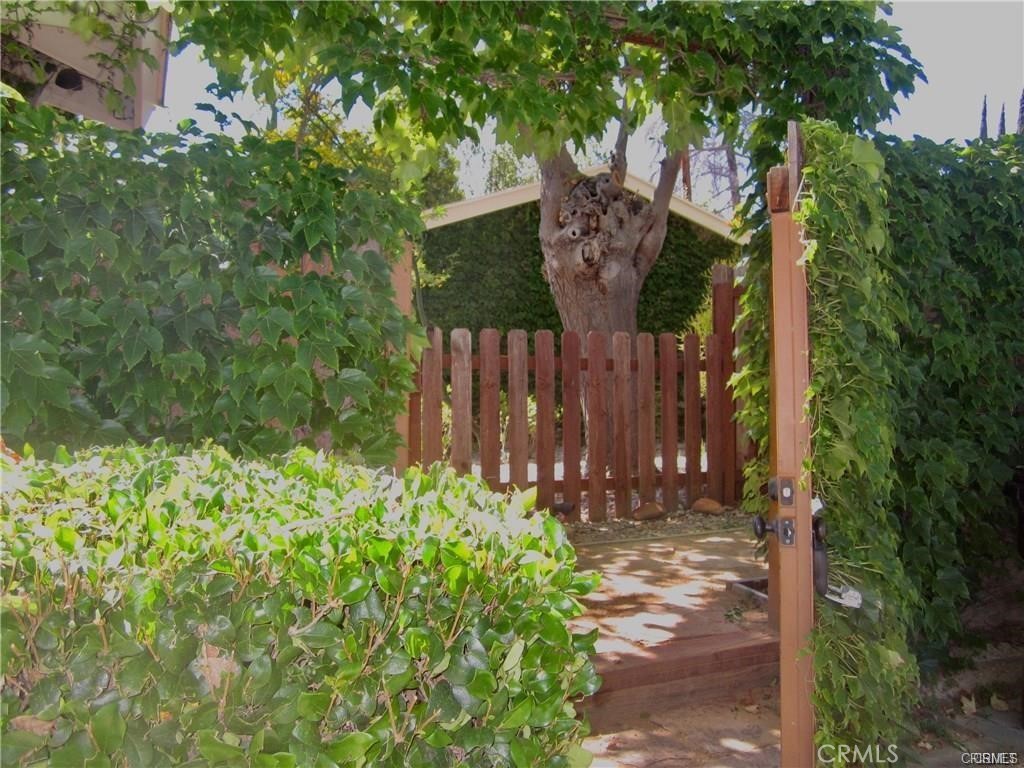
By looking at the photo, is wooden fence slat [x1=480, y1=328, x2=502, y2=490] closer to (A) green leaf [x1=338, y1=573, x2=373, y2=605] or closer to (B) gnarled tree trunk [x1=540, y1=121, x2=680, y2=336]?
(B) gnarled tree trunk [x1=540, y1=121, x2=680, y2=336]

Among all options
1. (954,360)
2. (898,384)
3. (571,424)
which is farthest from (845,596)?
(571,424)

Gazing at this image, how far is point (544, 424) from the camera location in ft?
23.5

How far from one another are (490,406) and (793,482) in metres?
4.39

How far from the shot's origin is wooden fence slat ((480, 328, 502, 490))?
682 cm

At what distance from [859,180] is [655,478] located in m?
5.10

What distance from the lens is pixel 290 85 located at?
20.6ft

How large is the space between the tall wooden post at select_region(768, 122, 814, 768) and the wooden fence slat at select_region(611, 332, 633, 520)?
466 centimetres

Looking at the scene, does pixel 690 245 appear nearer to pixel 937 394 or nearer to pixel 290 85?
pixel 290 85

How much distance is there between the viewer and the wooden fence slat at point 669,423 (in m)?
7.66

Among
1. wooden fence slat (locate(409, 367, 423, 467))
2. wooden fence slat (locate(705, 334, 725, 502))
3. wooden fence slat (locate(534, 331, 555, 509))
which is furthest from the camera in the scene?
wooden fence slat (locate(705, 334, 725, 502))

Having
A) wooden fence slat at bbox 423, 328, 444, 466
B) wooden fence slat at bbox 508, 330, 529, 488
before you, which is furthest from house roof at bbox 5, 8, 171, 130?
wooden fence slat at bbox 508, 330, 529, 488

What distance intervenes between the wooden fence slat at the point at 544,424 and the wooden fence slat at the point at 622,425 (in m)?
0.60

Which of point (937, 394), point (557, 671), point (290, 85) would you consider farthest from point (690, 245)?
point (557, 671)

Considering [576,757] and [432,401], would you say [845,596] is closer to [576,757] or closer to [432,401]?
[576,757]
